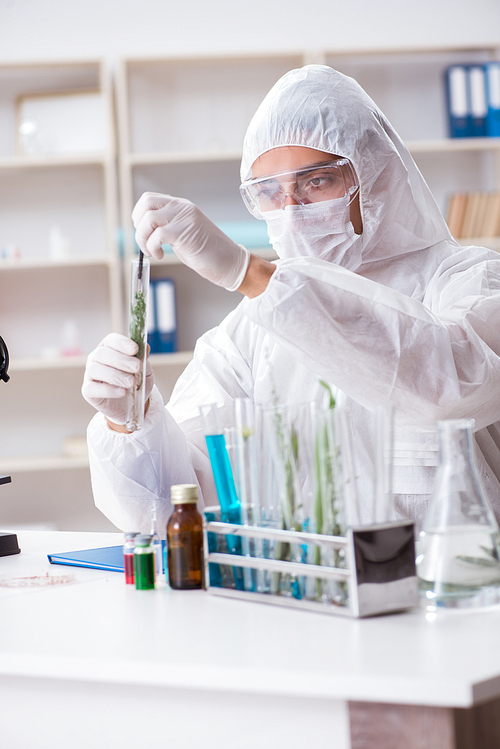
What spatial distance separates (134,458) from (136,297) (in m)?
0.33

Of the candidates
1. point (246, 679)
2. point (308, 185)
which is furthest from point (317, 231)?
point (246, 679)

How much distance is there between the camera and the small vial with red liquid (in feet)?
2.93

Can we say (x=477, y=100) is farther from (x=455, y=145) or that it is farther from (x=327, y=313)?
(x=327, y=313)

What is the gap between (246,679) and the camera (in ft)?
1.84

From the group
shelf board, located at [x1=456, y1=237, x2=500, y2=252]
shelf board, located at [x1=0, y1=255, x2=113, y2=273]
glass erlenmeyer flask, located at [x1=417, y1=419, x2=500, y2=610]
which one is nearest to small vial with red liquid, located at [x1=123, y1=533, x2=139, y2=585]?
glass erlenmeyer flask, located at [x1=417, y1=419, x2=500, y2=610]

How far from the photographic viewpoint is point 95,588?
2.93 feet

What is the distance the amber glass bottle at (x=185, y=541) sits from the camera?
2.69 feet

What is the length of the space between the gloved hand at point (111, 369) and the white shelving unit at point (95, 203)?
1.97m

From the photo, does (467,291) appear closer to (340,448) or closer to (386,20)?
(340,448)

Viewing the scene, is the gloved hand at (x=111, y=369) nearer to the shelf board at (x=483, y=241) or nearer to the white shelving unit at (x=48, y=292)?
the white shelving unit at (x=48, y=292)

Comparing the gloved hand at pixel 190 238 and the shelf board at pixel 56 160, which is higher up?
the shelf board at pixel 56 160

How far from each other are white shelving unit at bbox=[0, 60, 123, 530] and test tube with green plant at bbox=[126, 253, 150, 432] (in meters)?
1.97

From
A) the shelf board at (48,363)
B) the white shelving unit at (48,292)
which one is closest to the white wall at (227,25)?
the white shelving unit at (48,292)

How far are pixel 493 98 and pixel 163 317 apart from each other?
63.0 inches
